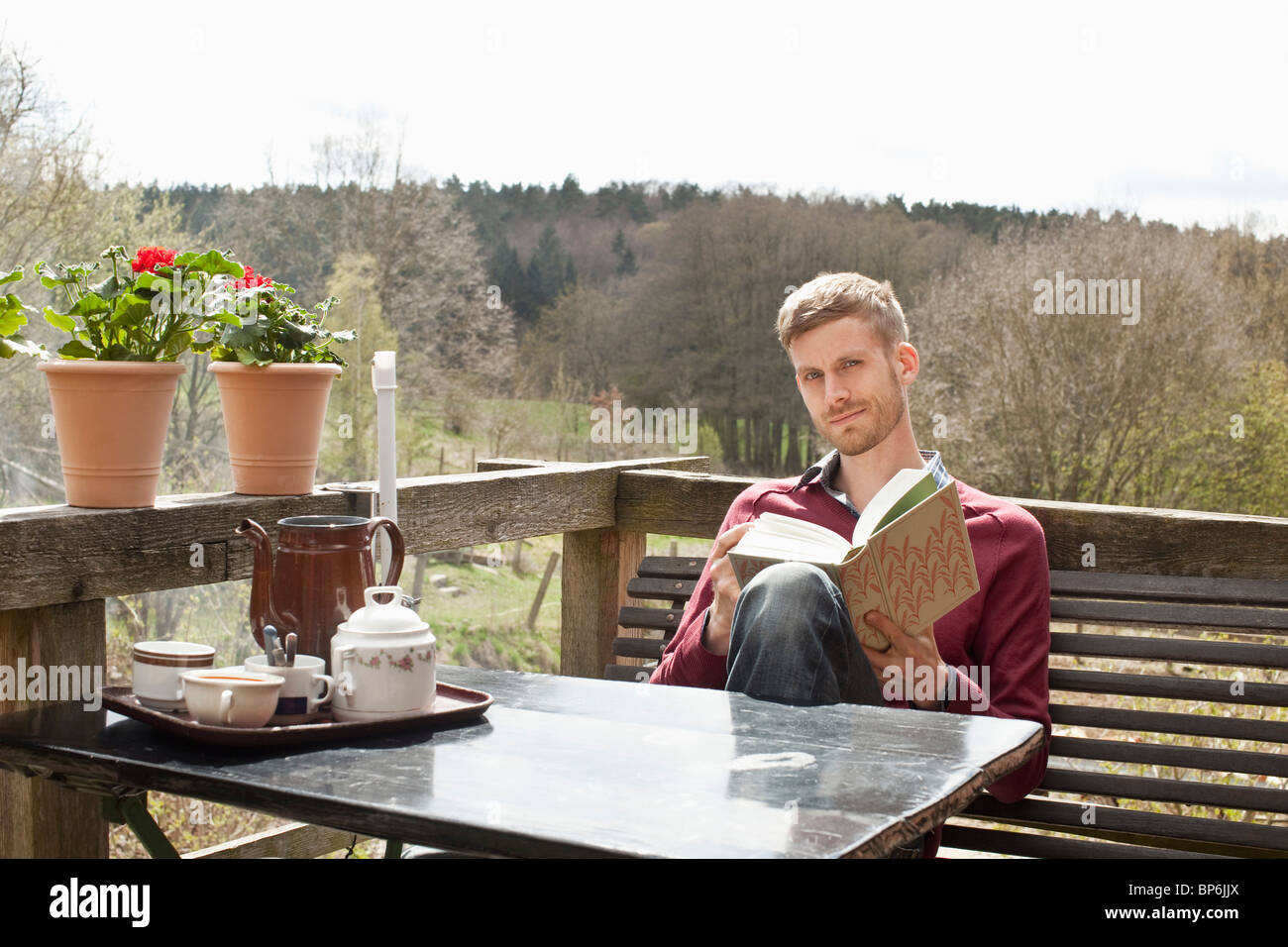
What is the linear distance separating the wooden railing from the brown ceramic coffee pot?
42 cm

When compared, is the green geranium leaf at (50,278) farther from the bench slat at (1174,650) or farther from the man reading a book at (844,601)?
the bench slat at (1174,650)

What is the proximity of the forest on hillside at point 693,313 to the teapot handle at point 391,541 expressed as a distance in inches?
332

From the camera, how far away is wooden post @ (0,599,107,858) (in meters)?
1.71

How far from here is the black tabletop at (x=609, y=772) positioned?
1.05 m

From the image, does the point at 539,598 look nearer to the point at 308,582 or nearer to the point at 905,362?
the point at 905,362

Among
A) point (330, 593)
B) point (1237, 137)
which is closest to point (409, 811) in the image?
point (330, 593)

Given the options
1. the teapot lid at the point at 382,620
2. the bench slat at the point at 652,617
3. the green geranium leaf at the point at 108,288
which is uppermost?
the green geranium leaf at the point at 108,288

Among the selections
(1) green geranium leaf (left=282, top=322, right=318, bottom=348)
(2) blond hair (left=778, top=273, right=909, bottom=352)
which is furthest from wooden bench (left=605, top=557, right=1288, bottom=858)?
(1) green geranium leaf (left=282, top=322, right=318, bottom=348)

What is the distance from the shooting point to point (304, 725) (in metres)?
1.36

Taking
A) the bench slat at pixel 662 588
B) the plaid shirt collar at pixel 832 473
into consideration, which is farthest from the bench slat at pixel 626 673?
the plaid shirt collar at pixel 832 473

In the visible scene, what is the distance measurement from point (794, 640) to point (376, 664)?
566 millimetres

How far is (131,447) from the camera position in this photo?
185 centimetres

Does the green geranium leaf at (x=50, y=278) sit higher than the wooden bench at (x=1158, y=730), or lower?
higher

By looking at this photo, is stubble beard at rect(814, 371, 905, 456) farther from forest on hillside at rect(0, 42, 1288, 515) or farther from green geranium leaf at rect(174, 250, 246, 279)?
forest on hillside at rect(0, 42, 1288, 515)
